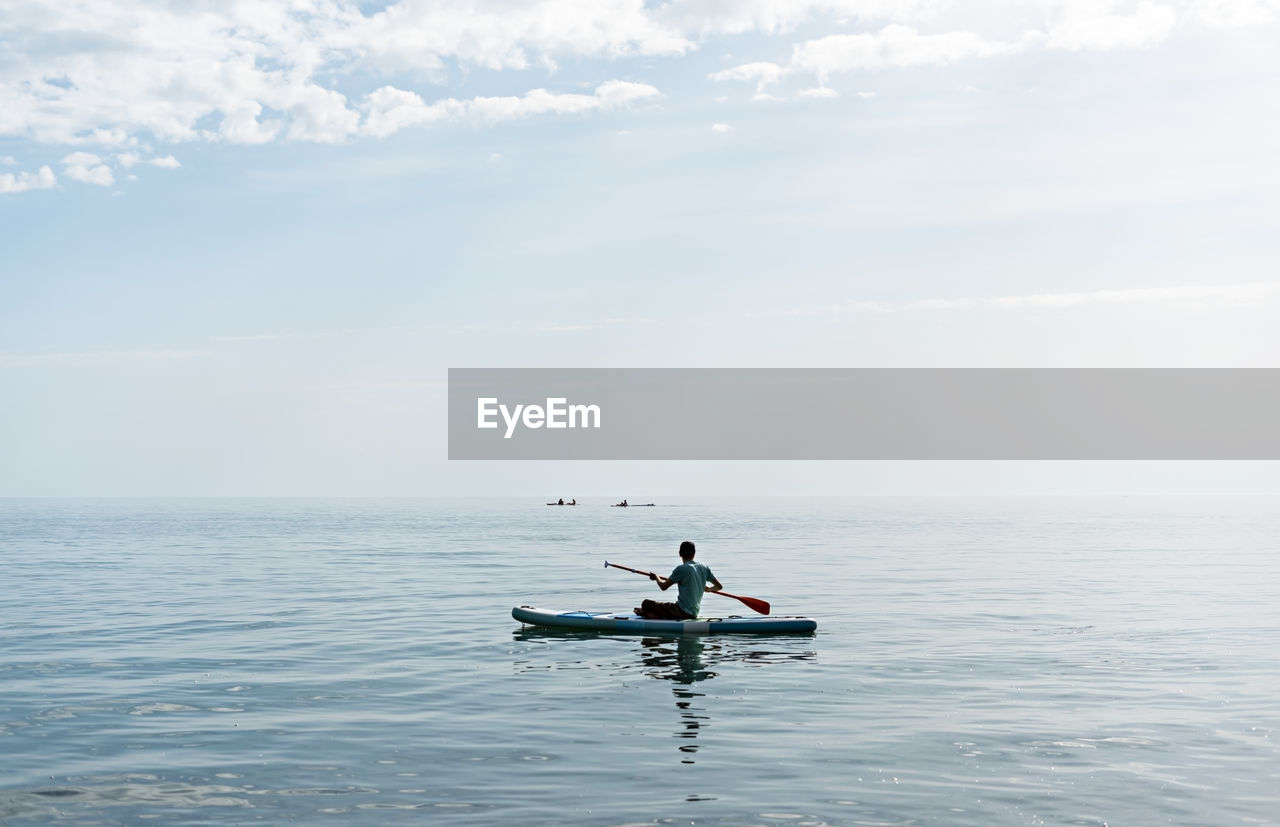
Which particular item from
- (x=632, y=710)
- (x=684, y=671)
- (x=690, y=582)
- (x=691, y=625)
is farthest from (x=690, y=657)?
(x=632, y=710)

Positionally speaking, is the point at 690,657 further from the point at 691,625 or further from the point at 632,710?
the point at 632,710

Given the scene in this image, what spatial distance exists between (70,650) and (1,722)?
7.57 metres

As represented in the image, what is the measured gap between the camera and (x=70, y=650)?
70.3ft

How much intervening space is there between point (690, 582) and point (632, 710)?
7393 millimetres

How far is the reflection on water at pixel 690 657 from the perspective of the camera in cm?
1575

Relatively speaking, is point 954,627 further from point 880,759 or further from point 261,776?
point 261,776

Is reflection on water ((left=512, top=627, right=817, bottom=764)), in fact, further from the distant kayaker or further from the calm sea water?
the distant kayaker

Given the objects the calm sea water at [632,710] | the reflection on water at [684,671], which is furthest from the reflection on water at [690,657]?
the calm sea water at [632,710]

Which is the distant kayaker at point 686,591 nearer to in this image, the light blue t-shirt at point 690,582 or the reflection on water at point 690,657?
the light blue t-shirt at point 690,582

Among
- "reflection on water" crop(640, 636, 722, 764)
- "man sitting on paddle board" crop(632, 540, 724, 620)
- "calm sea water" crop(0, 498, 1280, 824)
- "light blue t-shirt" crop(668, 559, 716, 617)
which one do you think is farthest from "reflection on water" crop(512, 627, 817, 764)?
"light blue t-shirt" crop(668, 559, 716, 617)

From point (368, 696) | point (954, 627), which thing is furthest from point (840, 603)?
point (368, 696)

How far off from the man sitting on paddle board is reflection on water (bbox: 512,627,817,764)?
0.51 m

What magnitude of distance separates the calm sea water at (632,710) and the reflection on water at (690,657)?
0.35ft

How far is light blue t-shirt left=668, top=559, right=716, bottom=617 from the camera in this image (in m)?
22.6
